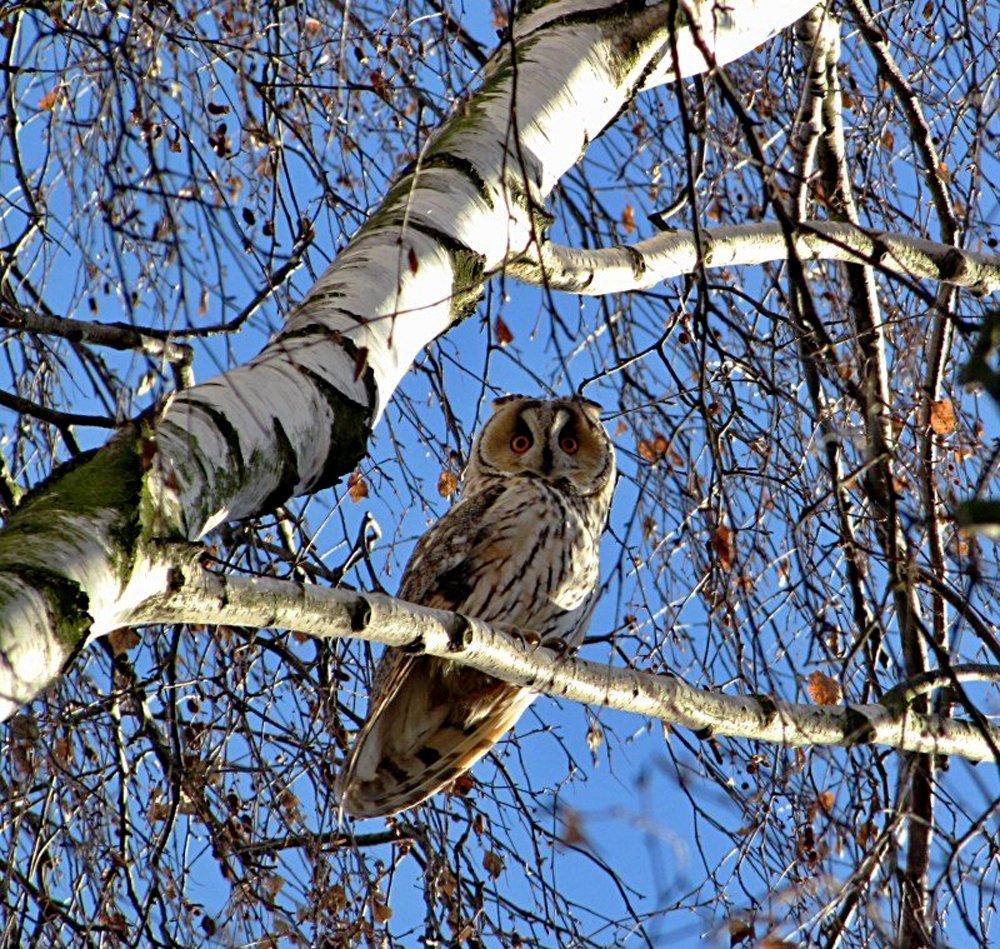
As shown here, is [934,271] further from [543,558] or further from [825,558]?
[543,558]

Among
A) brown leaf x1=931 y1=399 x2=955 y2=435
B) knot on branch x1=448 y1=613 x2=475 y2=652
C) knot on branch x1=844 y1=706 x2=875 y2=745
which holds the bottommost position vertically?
knot on branch x1=448 y1=613 x2=475 y2=652

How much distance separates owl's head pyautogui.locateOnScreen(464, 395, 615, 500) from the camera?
10.3 ft

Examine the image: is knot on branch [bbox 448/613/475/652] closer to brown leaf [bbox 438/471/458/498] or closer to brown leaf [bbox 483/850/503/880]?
brown leaf [bbox 483/850/503/880]

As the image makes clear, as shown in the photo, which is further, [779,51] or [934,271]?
[779,51]

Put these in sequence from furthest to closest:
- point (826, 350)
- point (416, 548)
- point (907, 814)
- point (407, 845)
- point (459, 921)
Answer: point (416, 548), point (407, 845), point (459, 921), point (826, 350), point (907, 814)

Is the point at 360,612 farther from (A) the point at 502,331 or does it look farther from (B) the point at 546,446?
(B) the point at 546,446

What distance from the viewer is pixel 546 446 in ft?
10.3

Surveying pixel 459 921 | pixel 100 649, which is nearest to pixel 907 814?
pixel 459 921

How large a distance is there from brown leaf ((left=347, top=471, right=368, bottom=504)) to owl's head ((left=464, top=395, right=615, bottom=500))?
27 cm

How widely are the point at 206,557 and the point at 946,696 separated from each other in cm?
152

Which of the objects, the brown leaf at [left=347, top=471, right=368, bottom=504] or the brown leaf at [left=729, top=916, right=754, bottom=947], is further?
the brown leaf at [left=347, top=471, right=368, bottom=504]

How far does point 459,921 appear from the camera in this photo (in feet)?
8.23

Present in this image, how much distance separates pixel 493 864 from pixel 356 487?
100 centimetres

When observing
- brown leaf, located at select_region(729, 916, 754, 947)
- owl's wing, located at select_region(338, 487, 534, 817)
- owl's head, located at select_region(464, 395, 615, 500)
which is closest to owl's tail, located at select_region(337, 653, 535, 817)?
owl's wing, located at select_region(338, 487, 534, 817)
